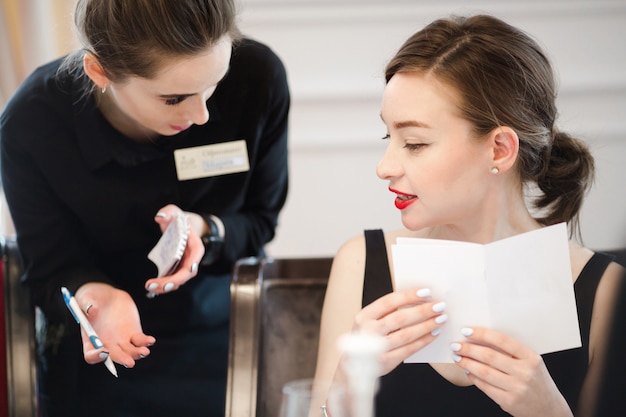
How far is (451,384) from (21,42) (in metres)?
1.85

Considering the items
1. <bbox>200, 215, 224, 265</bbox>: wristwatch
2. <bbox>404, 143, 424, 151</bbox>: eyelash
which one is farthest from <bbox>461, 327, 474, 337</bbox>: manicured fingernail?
<bbox>200, 215, 224, 265</bbox>: wristwatch

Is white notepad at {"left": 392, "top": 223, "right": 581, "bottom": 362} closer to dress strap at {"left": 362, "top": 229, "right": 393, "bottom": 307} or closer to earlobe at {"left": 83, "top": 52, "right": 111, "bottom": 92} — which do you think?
dress strap at {"left": 362, "top": 229, "right": 393, "bottom": 307}

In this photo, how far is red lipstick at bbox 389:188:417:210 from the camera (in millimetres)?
1477

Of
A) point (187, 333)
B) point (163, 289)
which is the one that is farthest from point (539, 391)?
point (187, 333)

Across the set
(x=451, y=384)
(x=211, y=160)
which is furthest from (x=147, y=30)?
(x=451, y=384)

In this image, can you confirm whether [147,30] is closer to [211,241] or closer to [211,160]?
[211,160]

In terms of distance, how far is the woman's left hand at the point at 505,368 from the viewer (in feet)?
4.27

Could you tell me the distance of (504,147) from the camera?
58.8 inches

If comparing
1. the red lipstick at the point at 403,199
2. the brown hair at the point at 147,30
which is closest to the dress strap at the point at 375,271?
the red lipstick at the point at 403,199

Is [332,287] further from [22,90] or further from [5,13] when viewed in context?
[5,13]

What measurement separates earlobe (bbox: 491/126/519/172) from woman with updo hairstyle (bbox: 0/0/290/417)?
542 mm

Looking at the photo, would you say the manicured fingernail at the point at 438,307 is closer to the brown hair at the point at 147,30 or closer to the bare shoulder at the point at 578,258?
the bare shoulder at the point at 578,258

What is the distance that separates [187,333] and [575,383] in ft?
2.83

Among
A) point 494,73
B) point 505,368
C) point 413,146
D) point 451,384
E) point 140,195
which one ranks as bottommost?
point 451,384
